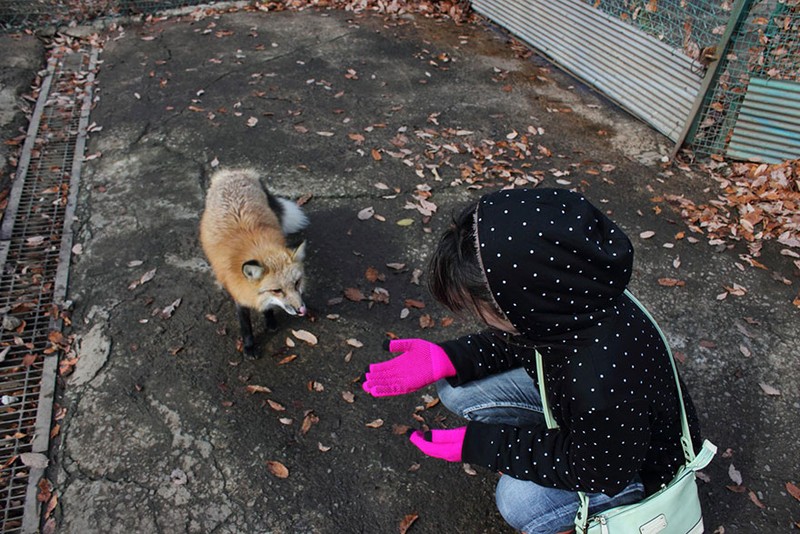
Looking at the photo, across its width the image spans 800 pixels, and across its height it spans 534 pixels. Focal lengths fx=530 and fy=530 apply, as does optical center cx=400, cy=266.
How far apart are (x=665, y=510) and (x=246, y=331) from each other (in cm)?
294

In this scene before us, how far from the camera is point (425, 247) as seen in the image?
5043 mm

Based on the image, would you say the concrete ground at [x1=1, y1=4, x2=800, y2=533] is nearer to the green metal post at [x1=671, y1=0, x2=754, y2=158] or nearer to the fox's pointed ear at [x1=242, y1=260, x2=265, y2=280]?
the green metal post at [x1=671, y1=0, x2=754, y2=158]

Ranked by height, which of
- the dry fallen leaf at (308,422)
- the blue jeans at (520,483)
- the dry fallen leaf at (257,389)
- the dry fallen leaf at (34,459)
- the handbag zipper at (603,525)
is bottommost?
the dry fallen leaf at (34,459)

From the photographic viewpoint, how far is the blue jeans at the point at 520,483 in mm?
2391

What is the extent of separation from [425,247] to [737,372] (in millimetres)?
2702

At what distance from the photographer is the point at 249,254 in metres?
3.82

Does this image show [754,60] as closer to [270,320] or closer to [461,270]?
[461,270]

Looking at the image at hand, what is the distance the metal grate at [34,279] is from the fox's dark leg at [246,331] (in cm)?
136

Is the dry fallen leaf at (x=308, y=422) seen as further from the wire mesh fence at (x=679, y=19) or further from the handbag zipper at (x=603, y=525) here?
the wire mesh fence at (x=679, y=19)

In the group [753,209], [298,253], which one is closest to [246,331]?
[298,253]

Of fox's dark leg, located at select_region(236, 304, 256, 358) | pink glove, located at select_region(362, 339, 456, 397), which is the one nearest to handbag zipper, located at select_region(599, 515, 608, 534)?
pink glove, located at select_region(362, 339, 456, 397)

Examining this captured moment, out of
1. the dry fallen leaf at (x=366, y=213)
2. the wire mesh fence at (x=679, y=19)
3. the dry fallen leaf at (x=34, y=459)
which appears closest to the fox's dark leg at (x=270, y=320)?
the dry fallen leaf at (x=366, y=213)

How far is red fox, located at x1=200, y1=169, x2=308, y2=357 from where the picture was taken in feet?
12.3

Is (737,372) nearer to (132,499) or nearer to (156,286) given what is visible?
(132,499)
